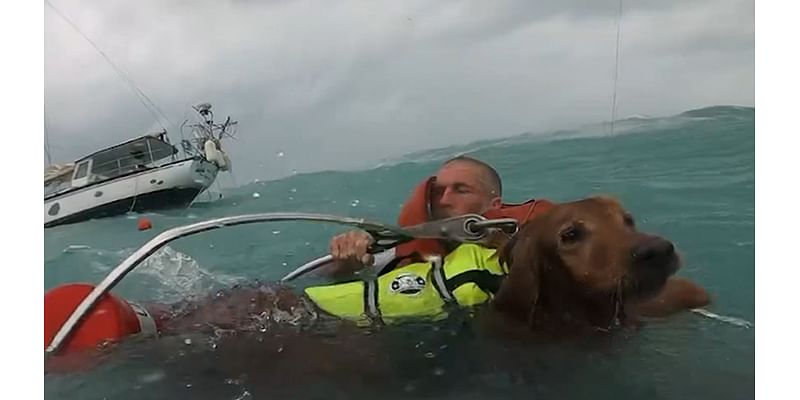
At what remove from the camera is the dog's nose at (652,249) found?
1.25 metres

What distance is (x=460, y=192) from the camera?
4.26ft

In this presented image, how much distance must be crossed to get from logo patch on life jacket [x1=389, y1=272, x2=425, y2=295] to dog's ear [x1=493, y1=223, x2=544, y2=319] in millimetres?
101

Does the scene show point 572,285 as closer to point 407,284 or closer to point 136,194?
point 407,284

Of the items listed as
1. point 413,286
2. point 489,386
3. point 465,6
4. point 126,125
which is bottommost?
point 489,386

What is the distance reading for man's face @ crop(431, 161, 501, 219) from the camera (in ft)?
4.24

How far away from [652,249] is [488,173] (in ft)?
0.78

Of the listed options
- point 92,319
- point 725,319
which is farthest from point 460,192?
point 92,319

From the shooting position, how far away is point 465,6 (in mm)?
1292

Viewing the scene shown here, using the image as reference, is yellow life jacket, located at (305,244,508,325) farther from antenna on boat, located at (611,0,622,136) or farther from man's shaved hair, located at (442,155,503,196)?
antenna on boat, located at (611,0,622,136)

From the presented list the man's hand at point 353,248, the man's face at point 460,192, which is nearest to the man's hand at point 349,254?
the man's hand at point 353,248
